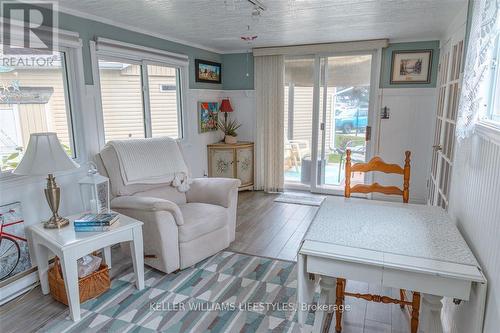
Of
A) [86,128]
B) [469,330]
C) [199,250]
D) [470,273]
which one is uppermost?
[86,128]

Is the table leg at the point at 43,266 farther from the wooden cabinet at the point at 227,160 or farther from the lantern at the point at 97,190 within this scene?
the wooden cabinet at the point at 227,160

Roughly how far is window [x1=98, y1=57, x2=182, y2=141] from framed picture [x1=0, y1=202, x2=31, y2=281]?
113cm

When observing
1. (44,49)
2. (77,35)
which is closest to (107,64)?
(77,35)

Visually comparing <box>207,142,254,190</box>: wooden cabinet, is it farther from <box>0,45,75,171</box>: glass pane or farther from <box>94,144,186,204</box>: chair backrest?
<box>0,45,75,171</box>: glass pane

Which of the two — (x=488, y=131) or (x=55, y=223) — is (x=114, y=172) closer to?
(x=55, y=223)

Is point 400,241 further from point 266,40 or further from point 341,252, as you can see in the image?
point 266,40

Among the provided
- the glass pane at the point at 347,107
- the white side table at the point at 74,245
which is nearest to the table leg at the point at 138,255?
the white side table at the point at 74,245

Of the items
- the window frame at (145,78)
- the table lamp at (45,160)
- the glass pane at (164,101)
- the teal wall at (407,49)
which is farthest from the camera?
the teal wall at (407,49)

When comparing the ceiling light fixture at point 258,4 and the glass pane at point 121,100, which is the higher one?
the ceiling light fixture at point 258,4

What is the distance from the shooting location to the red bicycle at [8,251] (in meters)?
2.35

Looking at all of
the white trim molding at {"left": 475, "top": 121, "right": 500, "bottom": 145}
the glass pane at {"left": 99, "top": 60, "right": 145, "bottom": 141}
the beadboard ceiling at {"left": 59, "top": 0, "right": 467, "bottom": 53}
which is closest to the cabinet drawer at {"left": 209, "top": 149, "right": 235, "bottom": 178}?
the glass pane at {"left": 99, "top": 60, "right": 145, "bottom": 141}

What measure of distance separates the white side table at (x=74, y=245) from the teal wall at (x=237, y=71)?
322 centimetres

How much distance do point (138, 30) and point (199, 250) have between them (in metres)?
2.40

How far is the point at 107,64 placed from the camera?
3.27m
